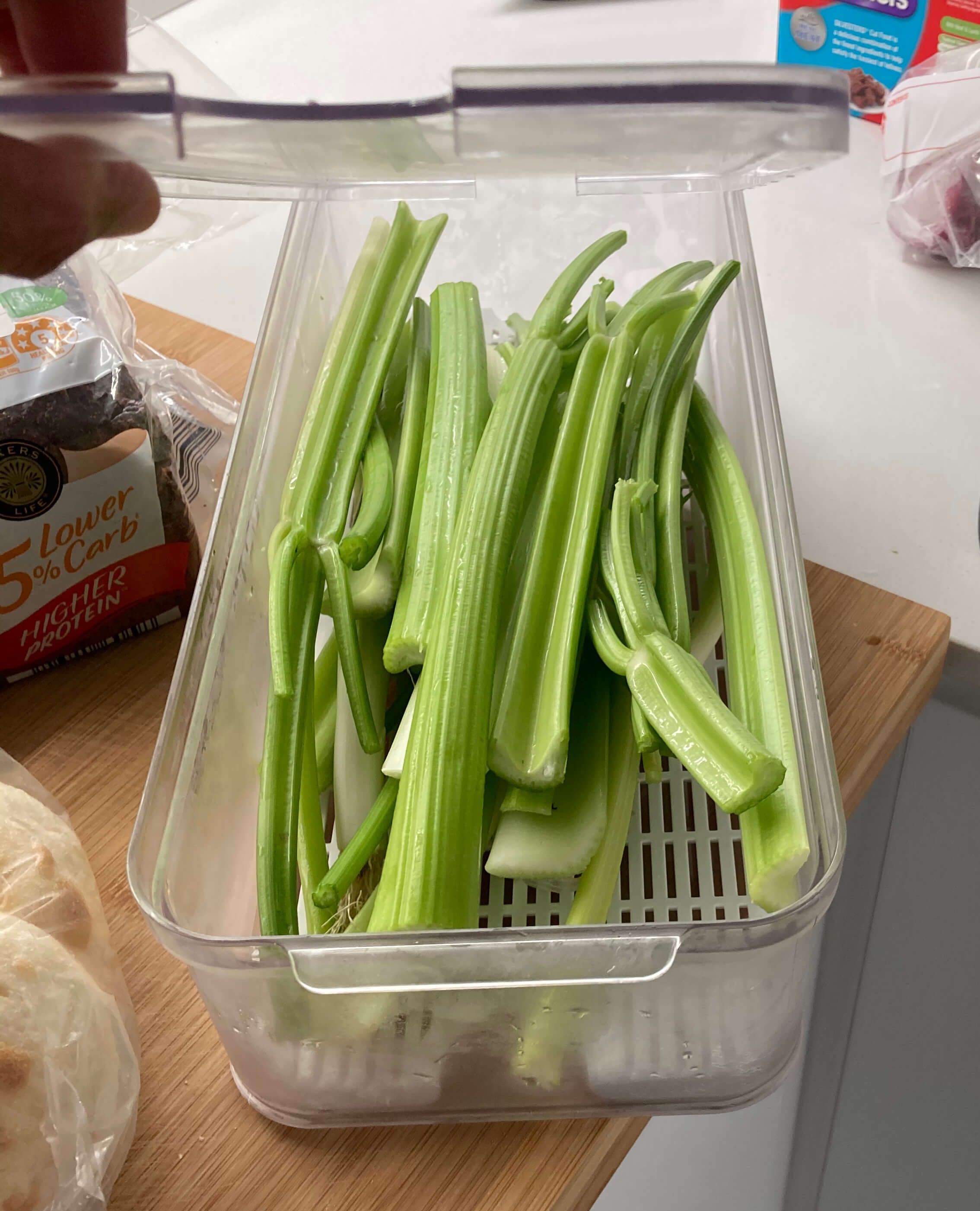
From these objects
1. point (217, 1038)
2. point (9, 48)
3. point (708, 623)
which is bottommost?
point (217, 1038)

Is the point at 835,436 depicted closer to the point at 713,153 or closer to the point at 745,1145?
the point at 713,153

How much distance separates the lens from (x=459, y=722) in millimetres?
614

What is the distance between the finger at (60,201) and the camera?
49 centimetres

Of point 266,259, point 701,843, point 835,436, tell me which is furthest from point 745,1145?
point 266,259

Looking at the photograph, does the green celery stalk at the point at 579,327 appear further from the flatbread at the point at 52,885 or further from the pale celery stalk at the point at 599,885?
the flatbread at the point at 52,885

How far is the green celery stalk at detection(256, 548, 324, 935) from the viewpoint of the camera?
576 mm

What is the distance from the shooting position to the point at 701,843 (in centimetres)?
68

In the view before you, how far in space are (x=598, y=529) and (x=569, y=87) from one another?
0.27 m

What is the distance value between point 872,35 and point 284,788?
1.05m

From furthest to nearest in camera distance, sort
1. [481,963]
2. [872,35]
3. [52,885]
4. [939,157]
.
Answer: [872,35]
[939,157]
[52,885]
[481,963]

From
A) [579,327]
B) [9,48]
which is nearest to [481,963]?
[579,327]

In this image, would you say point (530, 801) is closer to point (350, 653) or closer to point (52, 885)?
point (350, 653)

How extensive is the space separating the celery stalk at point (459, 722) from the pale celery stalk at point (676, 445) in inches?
3.5

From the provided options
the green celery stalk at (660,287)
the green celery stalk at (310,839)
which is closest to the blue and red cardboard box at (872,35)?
the green celery stalk at (660,287)
